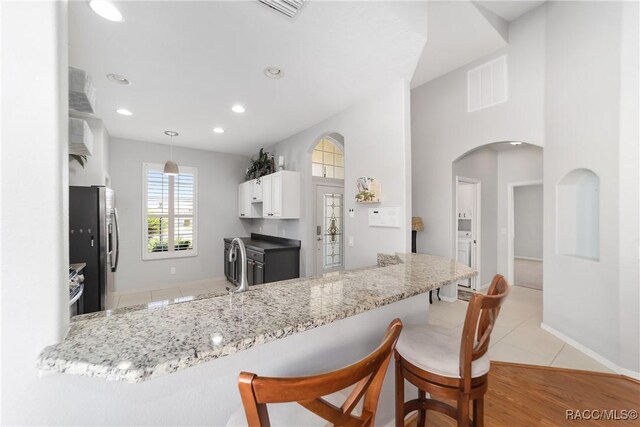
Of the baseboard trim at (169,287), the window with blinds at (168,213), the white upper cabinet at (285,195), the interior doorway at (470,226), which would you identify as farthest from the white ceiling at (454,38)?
the baseboard trim at (169,287)

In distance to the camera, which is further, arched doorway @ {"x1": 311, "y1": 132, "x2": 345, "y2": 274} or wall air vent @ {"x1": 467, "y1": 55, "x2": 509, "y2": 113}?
arched doorway @ {"x1": 311, "y1": 132, "x2": 345, "y2": 274}

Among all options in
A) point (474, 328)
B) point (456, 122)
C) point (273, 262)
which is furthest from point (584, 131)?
point (273, 262)

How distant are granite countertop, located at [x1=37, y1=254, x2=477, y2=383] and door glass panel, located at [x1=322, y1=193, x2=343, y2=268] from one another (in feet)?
11.1

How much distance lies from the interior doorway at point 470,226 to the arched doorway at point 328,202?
84.8 inches

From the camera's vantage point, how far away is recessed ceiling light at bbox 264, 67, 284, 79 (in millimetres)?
2330

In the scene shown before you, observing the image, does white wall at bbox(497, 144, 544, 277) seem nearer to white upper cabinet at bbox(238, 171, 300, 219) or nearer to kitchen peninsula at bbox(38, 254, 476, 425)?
white upper cabinet at bbox(238, 171, 300, 219)

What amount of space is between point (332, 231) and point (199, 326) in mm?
4117

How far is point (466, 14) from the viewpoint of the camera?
2.95 m

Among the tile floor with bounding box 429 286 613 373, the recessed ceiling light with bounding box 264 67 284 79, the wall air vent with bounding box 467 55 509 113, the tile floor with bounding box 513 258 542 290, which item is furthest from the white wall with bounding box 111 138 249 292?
the tile floor with bounding box 513 258 542 290

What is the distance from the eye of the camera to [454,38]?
130 inches

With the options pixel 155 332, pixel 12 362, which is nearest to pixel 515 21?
pixel 155 332

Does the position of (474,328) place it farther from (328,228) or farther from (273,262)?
(328,228)

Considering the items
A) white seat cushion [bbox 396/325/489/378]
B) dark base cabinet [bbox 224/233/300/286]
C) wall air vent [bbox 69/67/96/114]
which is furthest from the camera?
dark base cabinet [bbox 224/233/300/286]

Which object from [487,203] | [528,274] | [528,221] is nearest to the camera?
[487,203]
